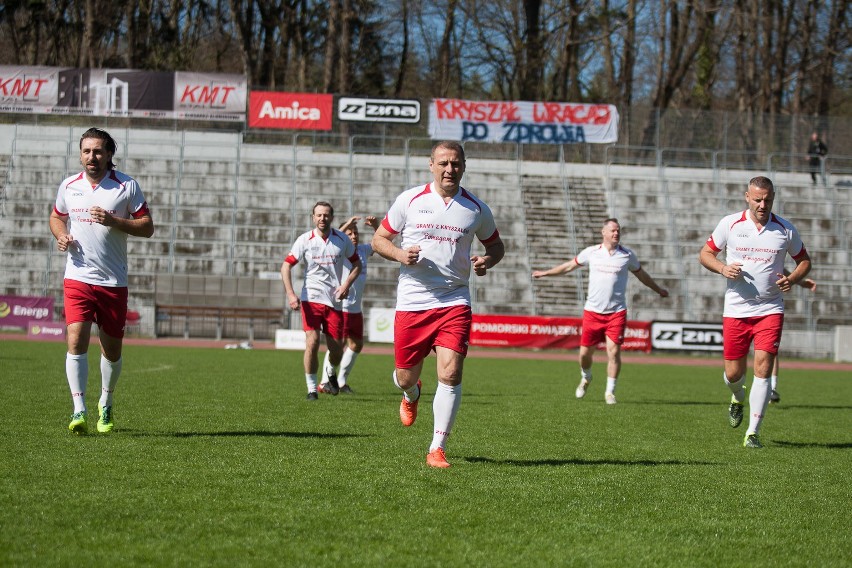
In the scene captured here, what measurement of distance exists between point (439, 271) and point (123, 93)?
29549 millimetres

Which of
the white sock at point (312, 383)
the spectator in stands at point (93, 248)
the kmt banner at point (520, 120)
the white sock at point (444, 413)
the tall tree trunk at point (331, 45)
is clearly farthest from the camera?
the tall tree trunk at point (331, 45)

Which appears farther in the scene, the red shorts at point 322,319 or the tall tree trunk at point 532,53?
the tall tree trunk at point 532,53

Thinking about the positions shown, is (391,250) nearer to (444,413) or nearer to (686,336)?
(444,413)

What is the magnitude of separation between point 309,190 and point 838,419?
78.2 ft

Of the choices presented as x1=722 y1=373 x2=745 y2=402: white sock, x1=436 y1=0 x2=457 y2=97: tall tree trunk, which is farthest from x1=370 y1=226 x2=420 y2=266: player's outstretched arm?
x1=436 y1=0 x2=457 y2=97: tall tree trunk

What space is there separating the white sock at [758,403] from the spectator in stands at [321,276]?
4865 mm

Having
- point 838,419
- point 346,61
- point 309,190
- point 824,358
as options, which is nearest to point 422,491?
point 838,419

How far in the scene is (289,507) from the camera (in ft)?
18.5

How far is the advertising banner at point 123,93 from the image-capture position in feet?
113

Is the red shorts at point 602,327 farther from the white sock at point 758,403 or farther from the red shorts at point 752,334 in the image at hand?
the white sock at point 758,403

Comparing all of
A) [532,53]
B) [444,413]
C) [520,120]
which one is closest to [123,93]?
[520,120]

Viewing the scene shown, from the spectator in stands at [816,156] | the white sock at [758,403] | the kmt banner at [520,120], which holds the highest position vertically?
the kmt banner at [520,120]

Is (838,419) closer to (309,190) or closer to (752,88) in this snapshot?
(309,190)

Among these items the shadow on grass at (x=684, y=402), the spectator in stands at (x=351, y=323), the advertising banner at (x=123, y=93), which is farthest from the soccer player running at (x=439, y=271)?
the advertising banner at (x=123, y=93)
